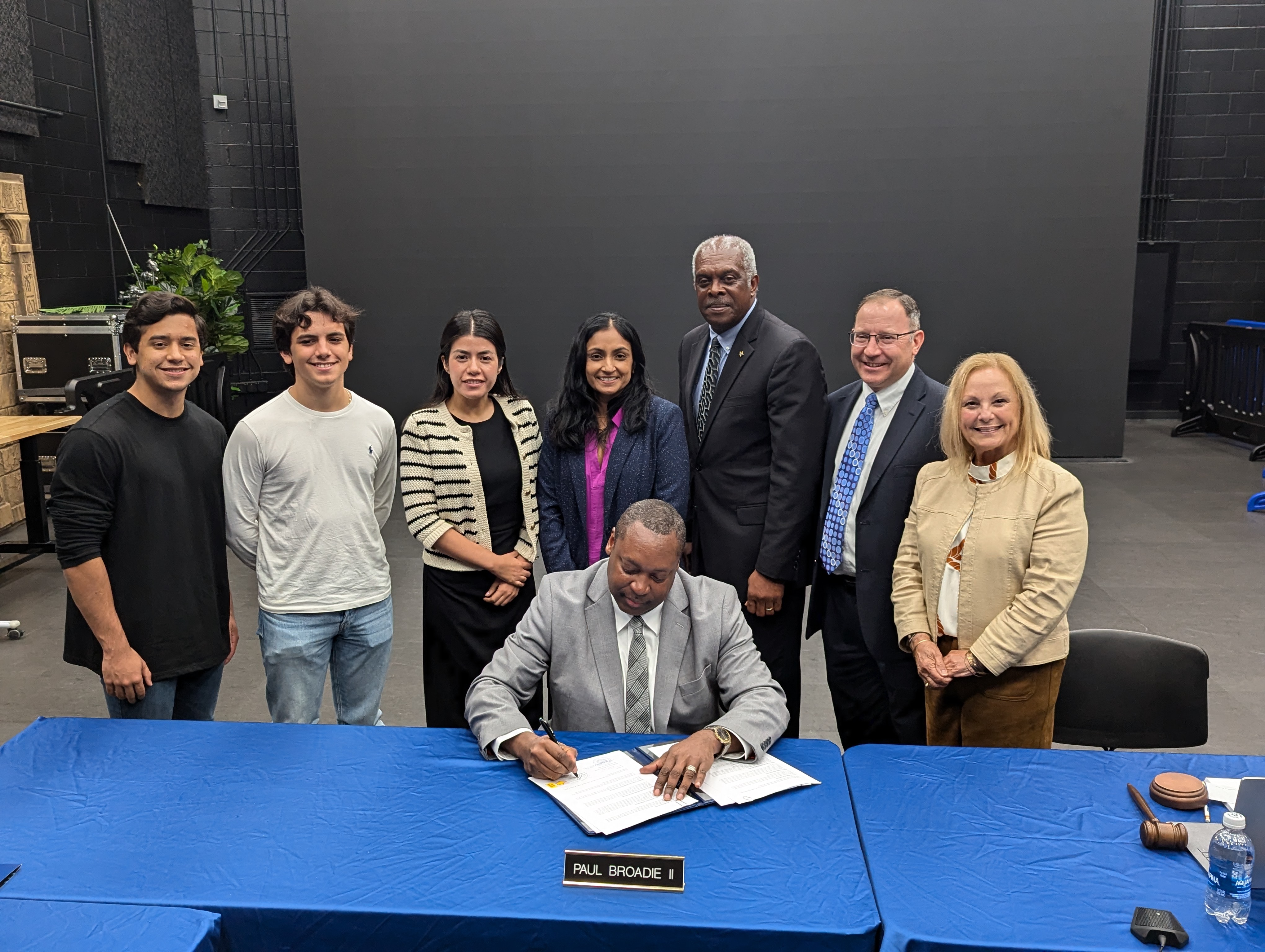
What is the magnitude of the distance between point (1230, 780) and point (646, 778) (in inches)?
44.2

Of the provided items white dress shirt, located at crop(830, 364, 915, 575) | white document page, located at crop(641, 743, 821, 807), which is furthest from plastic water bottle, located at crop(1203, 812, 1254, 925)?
white dress shirt, located at crop(830, 364, 915, 575)

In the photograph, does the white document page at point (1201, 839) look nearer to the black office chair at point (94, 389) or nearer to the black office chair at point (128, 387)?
the black office chair at point (128, 387)

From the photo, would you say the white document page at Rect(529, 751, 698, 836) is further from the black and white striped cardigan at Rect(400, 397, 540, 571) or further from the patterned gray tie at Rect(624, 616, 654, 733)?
the black and white striped cardigan at Rect(400, 397, 540, 571)

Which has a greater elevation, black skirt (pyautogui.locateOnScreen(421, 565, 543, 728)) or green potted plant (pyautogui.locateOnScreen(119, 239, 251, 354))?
green potted plant (pyautogui.locateOnScreen(119, 239, 251, 354))

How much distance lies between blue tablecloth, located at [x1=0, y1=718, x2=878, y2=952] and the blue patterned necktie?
2.21 feet

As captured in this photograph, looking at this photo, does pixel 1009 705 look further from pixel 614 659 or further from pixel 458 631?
pixel 458 631

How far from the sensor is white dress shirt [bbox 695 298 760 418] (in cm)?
291

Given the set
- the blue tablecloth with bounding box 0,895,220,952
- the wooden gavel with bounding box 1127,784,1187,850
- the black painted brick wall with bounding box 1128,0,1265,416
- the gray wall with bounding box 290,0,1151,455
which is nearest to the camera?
the blue tablecloth with bounding box 0,895,220,952

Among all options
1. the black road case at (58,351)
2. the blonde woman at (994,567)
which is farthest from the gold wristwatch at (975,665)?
the black road case at (58,351)

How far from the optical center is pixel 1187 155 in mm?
9766

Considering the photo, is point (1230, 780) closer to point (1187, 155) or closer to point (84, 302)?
point (84, 302)

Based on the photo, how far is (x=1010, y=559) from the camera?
7.47 ft

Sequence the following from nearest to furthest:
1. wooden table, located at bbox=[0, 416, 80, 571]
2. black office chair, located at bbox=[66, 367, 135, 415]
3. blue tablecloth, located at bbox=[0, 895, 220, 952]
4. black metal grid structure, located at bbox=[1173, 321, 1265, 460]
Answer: blue tablecloth, located at bbox=[0, 895, 220, 952] → black office chair, located at bbox=[66, 367, 135, 415] → wooden table, located at bbox=[0, 416, 80, 571] → black metal grid structure, located at bbox=[1173, 321, 1265, 460]

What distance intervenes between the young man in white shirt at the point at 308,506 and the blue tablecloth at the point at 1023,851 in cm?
136
